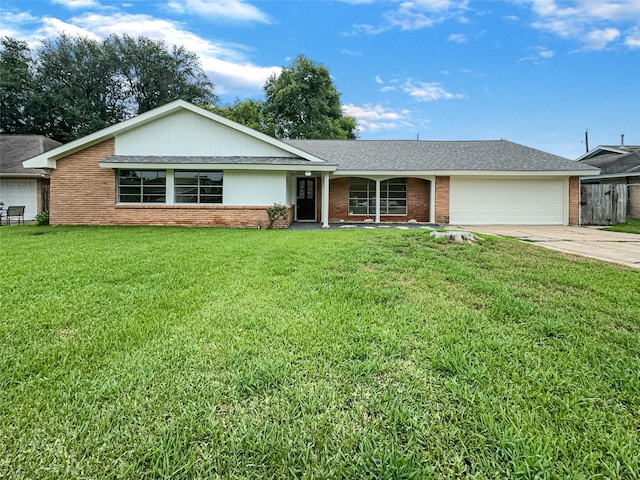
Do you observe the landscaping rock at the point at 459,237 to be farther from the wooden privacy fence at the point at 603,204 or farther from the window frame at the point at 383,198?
the wooden privacy fence at the point at 603,204

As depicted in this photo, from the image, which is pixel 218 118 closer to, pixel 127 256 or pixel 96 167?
pixel 96 167

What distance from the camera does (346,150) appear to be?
18.6m

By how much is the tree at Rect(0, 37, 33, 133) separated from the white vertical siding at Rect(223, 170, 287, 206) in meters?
27.1

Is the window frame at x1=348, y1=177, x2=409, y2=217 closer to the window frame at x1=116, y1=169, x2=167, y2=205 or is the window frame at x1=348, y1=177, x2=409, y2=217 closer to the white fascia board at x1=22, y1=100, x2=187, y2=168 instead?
the window frame at x1=116, y1=169, x2=167, y2=205

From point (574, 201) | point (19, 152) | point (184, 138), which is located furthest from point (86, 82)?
point (574, 201)

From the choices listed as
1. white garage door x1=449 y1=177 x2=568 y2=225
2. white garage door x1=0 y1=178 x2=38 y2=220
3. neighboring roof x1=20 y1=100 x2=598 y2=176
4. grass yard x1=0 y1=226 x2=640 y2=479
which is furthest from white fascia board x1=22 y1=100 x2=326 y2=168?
grass yard x1=0 y1=226 x2=640 y2=479

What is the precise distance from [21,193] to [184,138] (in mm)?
11627

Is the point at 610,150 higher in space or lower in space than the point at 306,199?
higher

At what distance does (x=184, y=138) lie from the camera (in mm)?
13750

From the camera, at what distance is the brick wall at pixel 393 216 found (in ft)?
55.7

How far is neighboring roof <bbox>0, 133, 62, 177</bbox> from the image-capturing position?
18.0 m

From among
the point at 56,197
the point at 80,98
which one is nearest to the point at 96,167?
the point at 56,197

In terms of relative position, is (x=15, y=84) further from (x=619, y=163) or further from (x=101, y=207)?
(x=619, y=163)

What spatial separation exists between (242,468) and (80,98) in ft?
123
